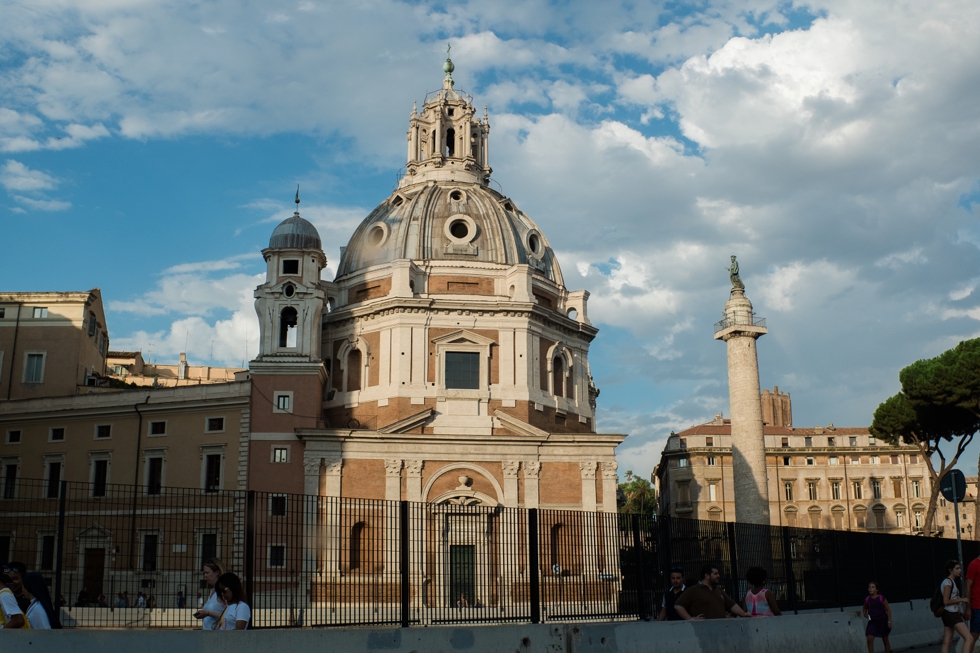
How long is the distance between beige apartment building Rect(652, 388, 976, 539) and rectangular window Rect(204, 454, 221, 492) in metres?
37.0

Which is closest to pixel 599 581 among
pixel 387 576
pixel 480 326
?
pixel 387 576

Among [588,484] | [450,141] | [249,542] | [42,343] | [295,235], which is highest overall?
[450,141]

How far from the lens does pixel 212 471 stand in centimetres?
3816

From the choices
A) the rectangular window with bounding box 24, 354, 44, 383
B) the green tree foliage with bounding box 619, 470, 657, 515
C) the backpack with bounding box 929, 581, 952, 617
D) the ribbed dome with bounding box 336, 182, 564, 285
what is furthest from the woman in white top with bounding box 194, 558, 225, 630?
the green tree foliage with bounding box 619, 470, 657, 515

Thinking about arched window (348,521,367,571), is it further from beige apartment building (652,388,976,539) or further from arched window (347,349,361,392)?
beige apartment building (652,388,976,539)

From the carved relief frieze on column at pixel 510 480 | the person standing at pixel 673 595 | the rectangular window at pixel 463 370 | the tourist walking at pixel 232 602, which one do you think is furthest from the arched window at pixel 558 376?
the tourist walking at pixel 232 602

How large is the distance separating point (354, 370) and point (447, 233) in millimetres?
7632

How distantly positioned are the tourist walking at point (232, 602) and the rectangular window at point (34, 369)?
1463 inches

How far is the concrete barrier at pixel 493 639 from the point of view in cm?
866

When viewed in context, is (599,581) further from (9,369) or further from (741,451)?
(9,369)

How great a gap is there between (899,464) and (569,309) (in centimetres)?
3281

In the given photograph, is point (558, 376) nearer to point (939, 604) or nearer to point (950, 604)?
point (939, 604)

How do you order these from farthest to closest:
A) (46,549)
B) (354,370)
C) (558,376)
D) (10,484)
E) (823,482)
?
(823,482)
(558,376)
(354,370)
(10,484)
(46,549)

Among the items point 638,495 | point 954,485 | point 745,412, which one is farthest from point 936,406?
point 638,495
